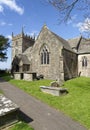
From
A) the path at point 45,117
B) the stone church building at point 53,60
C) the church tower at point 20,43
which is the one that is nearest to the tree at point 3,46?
the stone church building at point 53,60

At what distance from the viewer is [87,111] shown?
12.7 m

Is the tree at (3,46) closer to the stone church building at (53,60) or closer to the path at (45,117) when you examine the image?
the stone church building at (53,60)

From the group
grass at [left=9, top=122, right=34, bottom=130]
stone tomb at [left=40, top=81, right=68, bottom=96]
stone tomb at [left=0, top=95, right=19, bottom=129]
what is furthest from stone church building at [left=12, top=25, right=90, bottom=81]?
grass at [left=9, top=122, right=34, bottom=130]

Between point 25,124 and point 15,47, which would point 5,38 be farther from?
point 25,124

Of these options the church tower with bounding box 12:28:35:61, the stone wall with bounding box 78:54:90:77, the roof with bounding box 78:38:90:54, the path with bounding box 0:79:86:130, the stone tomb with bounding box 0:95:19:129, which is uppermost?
the church tower with bounding box 12:28:35:61

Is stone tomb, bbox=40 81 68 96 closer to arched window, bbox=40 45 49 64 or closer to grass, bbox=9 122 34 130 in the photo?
grass, bbox=9 122 34 130

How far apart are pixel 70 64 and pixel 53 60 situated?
4233 mm

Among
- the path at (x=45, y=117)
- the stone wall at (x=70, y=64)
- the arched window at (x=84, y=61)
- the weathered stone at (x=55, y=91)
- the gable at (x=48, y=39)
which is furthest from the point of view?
the arched window at (x=84, y=61)

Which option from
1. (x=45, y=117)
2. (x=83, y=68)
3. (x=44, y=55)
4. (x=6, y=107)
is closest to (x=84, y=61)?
(x=83, y=68)

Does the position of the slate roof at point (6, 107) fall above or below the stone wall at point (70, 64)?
below

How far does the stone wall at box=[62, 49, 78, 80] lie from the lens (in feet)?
96.8

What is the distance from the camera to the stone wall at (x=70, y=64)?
96.8 feet

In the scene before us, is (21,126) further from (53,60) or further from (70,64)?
(70,64)

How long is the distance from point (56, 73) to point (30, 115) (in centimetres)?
1769
